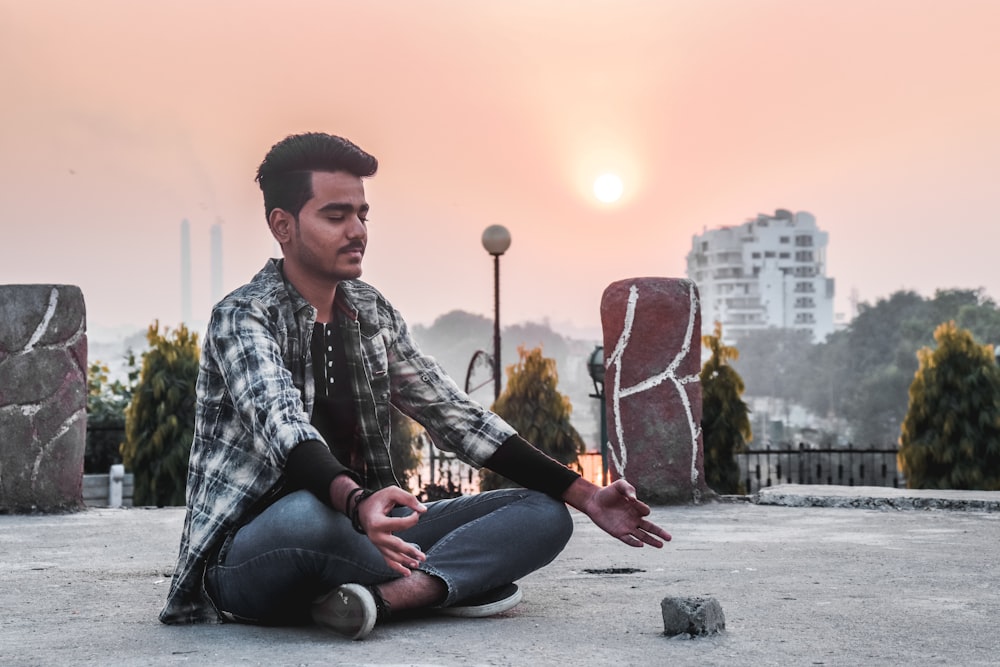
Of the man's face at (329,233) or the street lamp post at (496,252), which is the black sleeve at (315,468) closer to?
the man's face at (329,233)

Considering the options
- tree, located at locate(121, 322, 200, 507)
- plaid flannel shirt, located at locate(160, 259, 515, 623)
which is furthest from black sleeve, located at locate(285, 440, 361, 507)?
tree, located at locate(121, 322, 200, 507)

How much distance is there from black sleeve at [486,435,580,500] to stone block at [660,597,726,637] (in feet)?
1.83

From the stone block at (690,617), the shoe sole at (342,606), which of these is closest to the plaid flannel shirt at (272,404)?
the shoe sole at (342,606)

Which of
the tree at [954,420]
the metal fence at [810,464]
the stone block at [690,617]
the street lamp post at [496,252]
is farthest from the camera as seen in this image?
the street lamp post at [496,252]

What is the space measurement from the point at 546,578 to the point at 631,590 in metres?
0.51

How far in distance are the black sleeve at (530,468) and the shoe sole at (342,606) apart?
0.72m

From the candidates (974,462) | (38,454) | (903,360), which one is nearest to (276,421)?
(38,454)

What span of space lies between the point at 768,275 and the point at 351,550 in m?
145

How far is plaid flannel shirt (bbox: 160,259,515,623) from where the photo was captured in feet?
12.8

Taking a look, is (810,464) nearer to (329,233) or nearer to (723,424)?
(723,424)

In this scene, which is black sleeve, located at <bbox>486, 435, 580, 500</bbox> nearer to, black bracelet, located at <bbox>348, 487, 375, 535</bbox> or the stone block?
the stone block

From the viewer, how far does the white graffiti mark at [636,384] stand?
930 centimetres

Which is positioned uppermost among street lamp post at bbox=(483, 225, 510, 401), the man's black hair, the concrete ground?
street lamp post at bbox=(483, 225, 510, 401)

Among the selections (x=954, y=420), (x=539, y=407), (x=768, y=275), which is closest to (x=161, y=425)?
(x=539, y=407)
